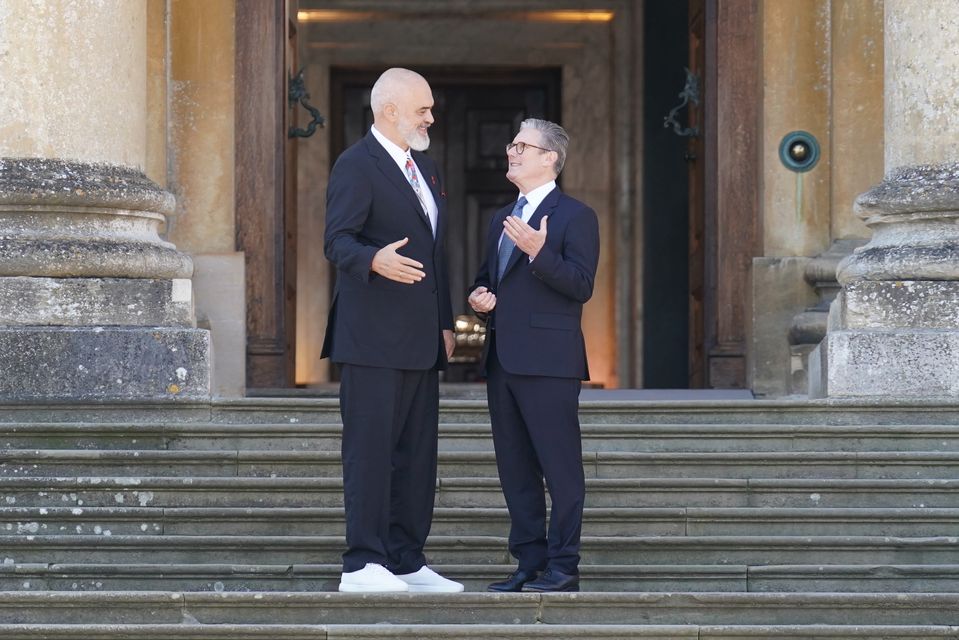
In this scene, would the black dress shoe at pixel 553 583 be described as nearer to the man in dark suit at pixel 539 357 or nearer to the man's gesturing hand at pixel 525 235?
the man in dark suit at pixel 539 357

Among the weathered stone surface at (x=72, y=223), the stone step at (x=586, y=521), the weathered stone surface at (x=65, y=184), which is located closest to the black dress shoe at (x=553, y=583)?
the stone step at (x=586, y=521)

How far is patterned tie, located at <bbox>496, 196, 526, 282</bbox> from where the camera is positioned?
20.5 feet

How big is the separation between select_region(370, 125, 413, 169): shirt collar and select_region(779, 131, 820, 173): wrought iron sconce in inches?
166

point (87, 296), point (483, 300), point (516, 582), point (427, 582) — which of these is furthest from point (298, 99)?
point (516, 582)

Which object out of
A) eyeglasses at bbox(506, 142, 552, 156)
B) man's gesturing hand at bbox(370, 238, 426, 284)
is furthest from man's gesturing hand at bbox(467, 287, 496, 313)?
eyeglasses at bbox(506, 142, 552, 156)

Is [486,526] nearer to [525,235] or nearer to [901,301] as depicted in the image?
[525,235]

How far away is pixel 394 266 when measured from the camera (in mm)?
5785

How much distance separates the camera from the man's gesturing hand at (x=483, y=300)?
613 cm

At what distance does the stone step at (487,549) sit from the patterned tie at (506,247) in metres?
1.03

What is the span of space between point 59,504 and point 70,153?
1.91m

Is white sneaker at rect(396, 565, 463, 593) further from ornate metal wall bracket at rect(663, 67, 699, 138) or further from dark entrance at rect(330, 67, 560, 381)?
dark entrance at rect(330, 67, 560, 381)

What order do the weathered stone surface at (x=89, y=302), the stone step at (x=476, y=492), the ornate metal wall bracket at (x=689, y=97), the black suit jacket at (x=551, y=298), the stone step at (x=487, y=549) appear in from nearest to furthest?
the black suit jacket at (x=551, y=298), the stone step at (x=487, y=549), the stone step at (x=476, y=492), the weathered stone surface at (x=89, y=302), the ornate metal wall bracket at (x=689, y=97)

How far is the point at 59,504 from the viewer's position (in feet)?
22.5

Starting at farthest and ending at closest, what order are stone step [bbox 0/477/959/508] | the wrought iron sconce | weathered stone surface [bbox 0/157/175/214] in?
the wrought iron sconce, weathered stone surface [bbox 0/157/175/214], stone step [bbox 0/477/959/508]
